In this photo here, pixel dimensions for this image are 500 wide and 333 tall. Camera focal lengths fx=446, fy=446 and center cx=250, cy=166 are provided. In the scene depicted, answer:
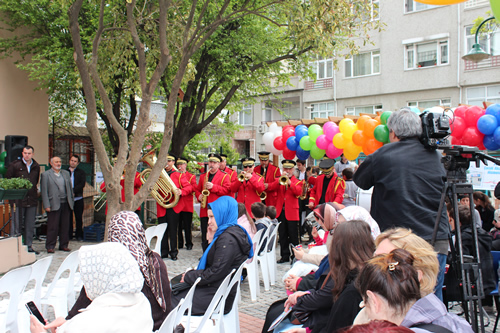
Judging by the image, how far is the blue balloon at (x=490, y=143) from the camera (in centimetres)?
762

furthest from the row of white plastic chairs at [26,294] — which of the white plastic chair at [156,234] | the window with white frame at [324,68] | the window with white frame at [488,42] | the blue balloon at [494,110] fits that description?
the window with white frame at [324,68]

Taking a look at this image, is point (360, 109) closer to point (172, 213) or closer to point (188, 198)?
point (188, 198)

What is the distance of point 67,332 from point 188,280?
1.86m

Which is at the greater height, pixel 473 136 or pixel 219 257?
pixel 473 136

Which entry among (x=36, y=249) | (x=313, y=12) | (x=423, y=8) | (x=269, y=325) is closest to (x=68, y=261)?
(x=269, y=325)

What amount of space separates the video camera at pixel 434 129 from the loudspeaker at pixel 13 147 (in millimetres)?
8388

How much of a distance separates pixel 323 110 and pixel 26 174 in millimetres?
20162

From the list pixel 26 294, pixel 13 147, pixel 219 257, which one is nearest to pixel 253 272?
pixel 219 257

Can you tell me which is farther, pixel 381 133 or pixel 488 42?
pixel 488 42

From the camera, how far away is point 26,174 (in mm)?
8805

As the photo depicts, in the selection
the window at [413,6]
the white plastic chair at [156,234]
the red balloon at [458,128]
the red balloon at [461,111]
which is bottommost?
the white plastic chair at [156,234]

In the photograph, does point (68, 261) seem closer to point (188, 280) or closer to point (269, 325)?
point (188, 280)

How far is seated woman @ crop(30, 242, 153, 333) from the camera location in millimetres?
2258

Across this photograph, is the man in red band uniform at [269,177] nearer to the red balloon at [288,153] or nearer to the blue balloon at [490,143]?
the red balloon at [288,153]
